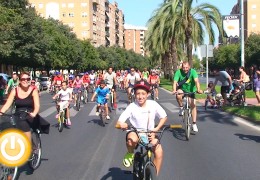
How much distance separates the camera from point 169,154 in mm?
8273

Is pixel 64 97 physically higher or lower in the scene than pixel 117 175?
higher

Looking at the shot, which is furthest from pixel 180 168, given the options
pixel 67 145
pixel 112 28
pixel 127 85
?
pixel 112 28

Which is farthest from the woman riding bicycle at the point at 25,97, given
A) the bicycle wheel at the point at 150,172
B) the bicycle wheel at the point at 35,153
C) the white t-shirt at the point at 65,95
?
the white t-shirt at the point at 65,95

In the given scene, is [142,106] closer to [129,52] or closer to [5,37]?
[5,37]

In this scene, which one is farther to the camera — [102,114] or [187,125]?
[102,114]

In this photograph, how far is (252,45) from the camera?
78.1 meters

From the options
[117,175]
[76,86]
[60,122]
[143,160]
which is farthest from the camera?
[76,86]

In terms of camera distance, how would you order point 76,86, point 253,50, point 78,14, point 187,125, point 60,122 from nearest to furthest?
point 187,125 < point 60,122 < point 76,86 < point 253,50 < point 78,14

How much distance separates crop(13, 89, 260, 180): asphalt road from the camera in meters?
6.73

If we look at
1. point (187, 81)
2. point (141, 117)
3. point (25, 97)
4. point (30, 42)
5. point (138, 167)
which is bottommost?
point (138, 167)

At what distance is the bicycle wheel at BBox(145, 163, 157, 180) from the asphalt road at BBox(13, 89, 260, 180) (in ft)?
3.59

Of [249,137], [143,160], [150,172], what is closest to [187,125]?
[249,137]

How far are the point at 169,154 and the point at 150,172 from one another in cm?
341

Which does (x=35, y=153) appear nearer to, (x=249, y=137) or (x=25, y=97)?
(x=25, y=97)
